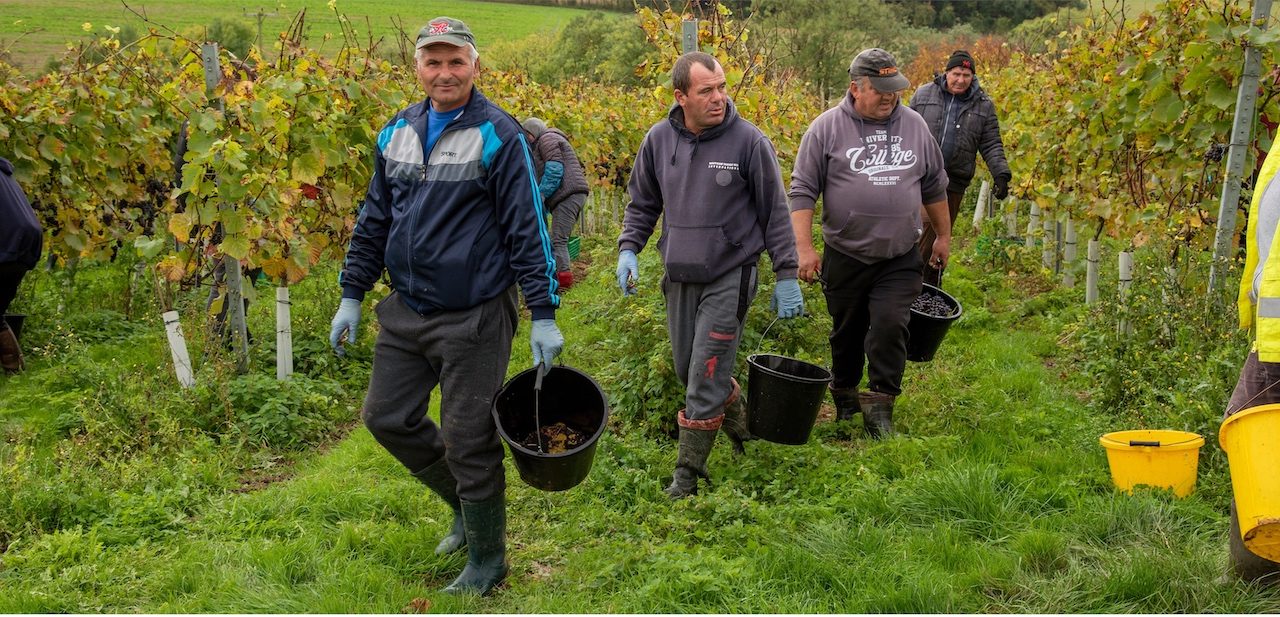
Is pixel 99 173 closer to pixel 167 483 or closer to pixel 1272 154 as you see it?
pixel 167 483

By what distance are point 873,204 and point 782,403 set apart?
1061mm

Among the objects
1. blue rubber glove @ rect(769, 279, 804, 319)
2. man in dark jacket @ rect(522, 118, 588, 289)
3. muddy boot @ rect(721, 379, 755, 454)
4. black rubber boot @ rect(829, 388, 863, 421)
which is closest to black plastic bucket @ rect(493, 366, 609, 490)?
blue rubber glove @ rect(769, 279, 804, 319)

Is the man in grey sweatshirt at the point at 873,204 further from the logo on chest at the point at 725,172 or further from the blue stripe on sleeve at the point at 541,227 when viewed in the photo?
the blue stripe on sleeve at the point at 541,227

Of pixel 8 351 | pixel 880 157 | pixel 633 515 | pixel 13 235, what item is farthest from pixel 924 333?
pixel 8 351

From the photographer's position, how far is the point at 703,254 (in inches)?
170

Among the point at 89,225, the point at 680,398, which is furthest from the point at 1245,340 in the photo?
the point at 89,225

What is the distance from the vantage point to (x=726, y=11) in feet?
21.3

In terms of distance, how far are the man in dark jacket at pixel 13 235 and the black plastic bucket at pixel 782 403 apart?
4427 millimetres

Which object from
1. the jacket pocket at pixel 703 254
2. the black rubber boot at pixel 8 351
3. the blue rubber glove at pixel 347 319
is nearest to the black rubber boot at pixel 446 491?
the blue rubber glove at pixel 347 319

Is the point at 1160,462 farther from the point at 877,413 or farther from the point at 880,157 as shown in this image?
the point at 880,157

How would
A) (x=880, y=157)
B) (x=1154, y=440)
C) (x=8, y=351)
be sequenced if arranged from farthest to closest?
1. (x=8, y=351)
2. (x=880, y=157)
3. (x=1154, y=440)

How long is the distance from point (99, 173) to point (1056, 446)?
6.81m

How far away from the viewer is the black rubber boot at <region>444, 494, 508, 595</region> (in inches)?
140

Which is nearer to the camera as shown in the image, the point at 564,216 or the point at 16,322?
the point at 564,216
